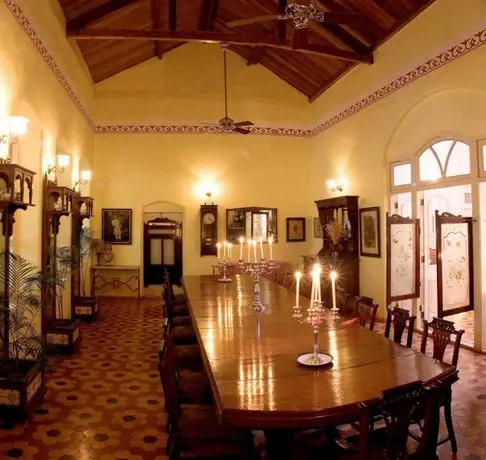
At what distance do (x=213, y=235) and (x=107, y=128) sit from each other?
13.3 ft

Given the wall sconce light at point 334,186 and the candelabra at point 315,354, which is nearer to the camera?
the candelabra at point 315,354

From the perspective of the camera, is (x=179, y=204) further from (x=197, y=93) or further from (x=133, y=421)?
(x=133, y=421)

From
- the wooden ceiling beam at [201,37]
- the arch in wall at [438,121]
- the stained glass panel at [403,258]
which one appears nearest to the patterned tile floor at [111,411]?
→ the stained glass panel at [403,258]

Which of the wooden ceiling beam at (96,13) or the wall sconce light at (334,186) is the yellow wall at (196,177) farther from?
the wooden ceiling beam at (96,13)

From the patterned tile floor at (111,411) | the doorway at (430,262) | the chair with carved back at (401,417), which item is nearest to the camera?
the chair with carved back at (401,417)

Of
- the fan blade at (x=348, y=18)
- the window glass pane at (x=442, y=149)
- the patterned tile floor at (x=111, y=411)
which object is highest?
the fan blade at (x=348, y=18)

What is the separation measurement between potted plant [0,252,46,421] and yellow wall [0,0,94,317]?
4.48 feet

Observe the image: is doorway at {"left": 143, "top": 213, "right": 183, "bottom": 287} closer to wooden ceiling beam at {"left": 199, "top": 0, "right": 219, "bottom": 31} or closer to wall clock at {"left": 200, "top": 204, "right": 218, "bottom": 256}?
wall clock at {"left": 200, "top": 204, "right": 218, "bottom": 256}

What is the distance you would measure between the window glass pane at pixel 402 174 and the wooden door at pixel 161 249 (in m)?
6.18

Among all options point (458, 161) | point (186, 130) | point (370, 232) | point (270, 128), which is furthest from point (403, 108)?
point (186, 130)

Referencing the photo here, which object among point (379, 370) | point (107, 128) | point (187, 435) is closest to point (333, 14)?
point (379, 370)

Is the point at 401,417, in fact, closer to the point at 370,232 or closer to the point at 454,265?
the point at 454,265

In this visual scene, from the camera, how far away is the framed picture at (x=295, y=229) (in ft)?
41.1

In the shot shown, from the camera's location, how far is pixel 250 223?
1202 cm
